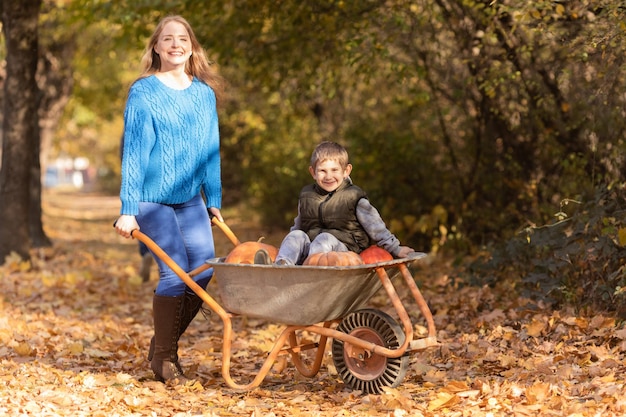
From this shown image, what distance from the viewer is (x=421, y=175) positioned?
1111 cm

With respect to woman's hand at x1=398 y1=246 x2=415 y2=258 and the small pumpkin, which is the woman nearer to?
the small pumpkin

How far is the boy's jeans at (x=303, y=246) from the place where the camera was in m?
4.71

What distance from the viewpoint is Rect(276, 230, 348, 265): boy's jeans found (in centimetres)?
471

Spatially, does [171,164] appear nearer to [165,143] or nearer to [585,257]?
[165,143]

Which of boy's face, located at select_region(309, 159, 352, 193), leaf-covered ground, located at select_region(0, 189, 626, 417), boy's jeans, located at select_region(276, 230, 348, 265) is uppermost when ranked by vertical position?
boy's face, located at select_region(309, 159, 352, 193)

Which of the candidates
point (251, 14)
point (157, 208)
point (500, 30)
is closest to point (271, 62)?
point (251, 14)

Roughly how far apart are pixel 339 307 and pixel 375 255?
0.33 metres

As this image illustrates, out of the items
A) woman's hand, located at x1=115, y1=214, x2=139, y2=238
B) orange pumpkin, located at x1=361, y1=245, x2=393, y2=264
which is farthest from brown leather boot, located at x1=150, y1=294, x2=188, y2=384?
orange pumpkin, located at x1=361, y1=245, x2=393, y2=264

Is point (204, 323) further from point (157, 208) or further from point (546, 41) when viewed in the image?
point (546, 41)

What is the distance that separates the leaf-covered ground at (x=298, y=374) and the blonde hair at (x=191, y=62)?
1.76 m

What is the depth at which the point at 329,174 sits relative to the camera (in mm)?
4820

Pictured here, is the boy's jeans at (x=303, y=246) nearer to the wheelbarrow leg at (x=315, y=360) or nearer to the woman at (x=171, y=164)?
the wheelbarrow leg at (x=315, y=360)

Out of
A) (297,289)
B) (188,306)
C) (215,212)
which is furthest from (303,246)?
(188,306)

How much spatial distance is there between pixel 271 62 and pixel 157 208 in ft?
19.2
